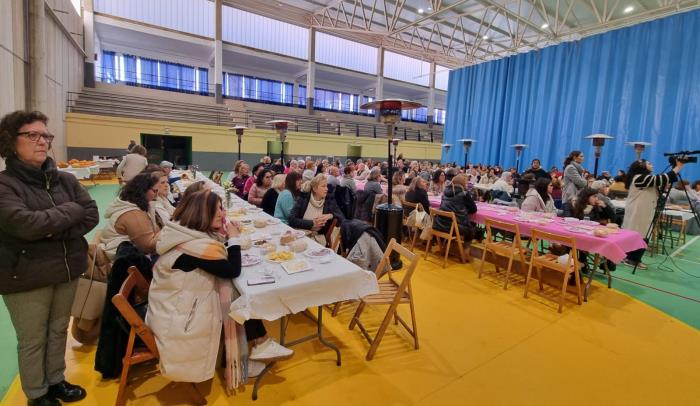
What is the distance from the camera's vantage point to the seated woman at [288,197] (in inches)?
159

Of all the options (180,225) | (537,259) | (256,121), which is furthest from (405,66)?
(180,225)

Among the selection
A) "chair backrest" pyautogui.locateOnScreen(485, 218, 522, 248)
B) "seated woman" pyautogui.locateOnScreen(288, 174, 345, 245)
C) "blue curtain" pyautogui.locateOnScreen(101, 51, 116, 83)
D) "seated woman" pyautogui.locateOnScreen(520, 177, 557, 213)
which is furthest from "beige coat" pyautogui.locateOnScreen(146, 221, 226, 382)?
"blue curtain" pyautogui.locateOnScreen(101, 51, 116, 83)

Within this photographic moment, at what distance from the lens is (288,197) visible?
4051 mm

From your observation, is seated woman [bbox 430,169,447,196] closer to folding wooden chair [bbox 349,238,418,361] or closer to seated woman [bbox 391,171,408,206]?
seated woman [bbox 391,171,408,206]

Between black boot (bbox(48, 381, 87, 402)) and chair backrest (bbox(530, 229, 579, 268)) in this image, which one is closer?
black boot (bbox(48, 381, 87, 402))

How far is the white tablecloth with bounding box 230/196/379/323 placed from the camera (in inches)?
75.3

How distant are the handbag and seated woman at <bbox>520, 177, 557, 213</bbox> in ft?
17.3

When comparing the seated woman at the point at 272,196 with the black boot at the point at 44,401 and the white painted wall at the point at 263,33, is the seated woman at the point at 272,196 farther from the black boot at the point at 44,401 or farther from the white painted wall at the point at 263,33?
the white painted wall at the point at 263,33

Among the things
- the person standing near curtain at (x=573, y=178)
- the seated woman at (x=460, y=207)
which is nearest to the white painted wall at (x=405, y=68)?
the person standing near curtain at (x=573, y=178)

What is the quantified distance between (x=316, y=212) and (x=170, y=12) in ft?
60.6

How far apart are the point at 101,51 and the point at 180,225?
72.0 feet

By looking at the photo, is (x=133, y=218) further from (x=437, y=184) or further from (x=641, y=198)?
(x=641, y=198)

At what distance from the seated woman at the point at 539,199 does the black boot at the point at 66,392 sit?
18.0 ft

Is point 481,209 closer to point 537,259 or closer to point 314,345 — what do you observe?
point 537,259
